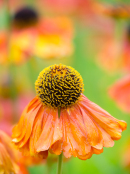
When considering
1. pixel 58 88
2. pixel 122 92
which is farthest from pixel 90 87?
pixel 58 88

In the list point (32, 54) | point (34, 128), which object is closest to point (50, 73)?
point (34, 128)

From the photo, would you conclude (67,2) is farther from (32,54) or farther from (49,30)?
(32,54)

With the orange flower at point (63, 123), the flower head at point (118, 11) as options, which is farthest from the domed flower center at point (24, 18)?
the orange flower at point (63, 123)

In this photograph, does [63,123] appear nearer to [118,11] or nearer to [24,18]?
[118,11]

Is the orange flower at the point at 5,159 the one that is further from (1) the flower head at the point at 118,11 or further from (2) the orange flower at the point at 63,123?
(1) the flower head at the point at 118,11

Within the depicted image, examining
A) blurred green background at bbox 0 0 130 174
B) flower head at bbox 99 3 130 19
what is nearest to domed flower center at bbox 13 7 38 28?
blurred green background at bbox 0 0 130 174
